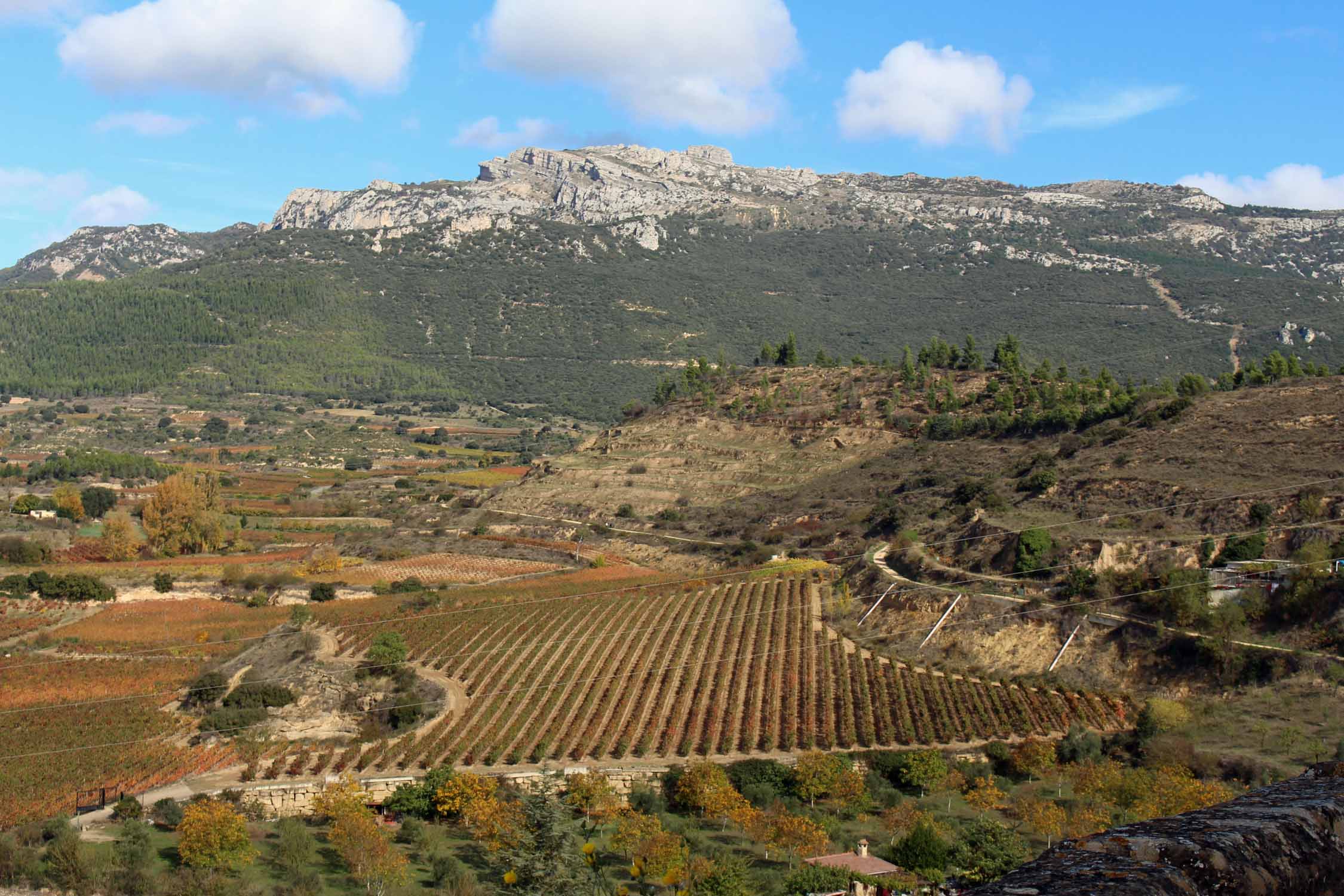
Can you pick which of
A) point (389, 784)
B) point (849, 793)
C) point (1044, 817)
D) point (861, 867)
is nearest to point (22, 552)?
point (389, 784)

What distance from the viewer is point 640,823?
26.3 m

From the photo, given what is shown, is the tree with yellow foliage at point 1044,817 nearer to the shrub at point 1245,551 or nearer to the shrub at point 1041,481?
the shrub at point 1245,551

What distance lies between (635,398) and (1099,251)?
268ft

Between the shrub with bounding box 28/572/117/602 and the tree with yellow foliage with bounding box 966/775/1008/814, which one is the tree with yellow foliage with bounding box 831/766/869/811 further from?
the shrub with bounding box 28/572/117/602

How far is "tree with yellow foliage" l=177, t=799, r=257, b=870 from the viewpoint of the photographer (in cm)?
2530

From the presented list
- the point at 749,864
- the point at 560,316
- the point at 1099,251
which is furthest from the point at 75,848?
the point at 1099,251

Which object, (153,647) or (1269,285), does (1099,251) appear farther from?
(153,647)

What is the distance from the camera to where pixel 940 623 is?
42.2 meters

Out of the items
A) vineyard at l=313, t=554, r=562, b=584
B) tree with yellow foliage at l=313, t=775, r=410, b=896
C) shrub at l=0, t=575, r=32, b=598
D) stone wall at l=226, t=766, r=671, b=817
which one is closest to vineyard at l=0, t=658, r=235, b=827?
stone wall at l=226, t=766, r=671, b=817

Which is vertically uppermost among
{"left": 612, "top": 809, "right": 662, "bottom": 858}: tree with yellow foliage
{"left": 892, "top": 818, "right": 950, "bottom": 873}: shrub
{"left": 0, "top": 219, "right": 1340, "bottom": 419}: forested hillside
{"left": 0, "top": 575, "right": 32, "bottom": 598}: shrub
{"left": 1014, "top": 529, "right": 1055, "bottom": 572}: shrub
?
{"left": 0, "top": 219, "right": 1340, "bottom": 419}: forested hillside

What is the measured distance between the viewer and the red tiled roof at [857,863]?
2323cm

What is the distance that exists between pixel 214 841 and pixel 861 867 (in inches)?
568

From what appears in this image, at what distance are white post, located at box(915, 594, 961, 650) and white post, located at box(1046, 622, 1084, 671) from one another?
470 cm

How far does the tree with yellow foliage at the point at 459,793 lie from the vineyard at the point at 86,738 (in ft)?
28.7
